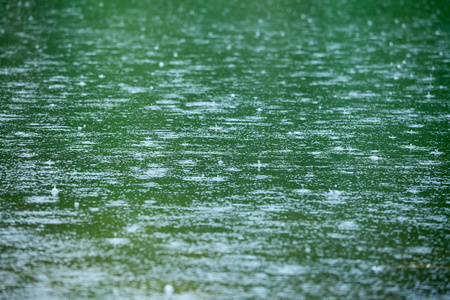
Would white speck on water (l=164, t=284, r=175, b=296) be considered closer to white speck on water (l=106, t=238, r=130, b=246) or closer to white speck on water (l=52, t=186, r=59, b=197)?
white speck on water (l=106, t=238, r=130, b=246)

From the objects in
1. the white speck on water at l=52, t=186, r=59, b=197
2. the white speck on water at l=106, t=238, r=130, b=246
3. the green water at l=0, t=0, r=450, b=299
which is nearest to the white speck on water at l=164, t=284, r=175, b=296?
the green water at l=0, t=0, r=450, b=299

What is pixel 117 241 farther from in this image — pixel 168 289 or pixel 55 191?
pixel 55 191

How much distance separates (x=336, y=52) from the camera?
1712 cm

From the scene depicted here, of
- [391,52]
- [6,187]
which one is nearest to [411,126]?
[6,187]

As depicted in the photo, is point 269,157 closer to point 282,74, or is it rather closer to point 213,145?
point 213,145

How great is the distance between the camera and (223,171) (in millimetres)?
8148

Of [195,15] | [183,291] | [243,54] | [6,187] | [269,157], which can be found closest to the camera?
[183,291]

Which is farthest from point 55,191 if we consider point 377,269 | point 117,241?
point 377,269

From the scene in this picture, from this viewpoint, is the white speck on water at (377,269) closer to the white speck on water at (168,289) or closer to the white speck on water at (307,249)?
the white speck on water at (307,249)

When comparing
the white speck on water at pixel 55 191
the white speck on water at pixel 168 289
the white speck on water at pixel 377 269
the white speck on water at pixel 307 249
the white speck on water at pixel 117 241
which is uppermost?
the white speck on water at pixel 55 191

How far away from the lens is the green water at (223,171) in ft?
17.9

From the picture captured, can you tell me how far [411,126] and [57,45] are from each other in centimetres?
966

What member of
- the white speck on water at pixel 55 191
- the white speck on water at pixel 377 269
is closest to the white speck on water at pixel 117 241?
the white speck on water at pixel 55 191

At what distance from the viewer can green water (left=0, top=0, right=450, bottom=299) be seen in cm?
545
